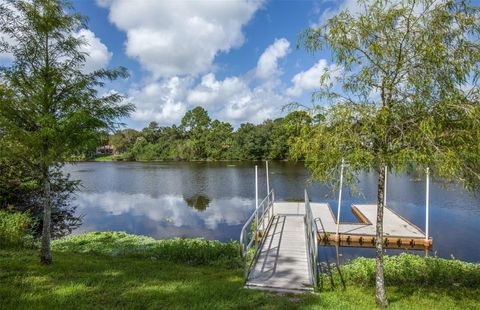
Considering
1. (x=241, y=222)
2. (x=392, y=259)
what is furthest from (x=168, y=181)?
(x=392, y=259)

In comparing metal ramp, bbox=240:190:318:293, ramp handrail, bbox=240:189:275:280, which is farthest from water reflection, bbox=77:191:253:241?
metal ramp, bbox=240:190:318:293

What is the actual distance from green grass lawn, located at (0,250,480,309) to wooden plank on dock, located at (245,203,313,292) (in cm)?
42

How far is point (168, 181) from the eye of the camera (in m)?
32.1

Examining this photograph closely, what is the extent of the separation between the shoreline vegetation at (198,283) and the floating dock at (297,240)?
48 centimetres

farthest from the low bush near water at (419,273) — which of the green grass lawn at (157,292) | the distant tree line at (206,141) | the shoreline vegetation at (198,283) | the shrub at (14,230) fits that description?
the distant tree line at (206,141)

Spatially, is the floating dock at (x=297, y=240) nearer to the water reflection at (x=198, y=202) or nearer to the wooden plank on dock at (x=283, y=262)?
the wooden plank on dock at (x=283, y=262)

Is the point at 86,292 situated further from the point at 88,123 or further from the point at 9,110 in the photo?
the point at 9,110

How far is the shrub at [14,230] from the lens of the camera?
905 centimetres

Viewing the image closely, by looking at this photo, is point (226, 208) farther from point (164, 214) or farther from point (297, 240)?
point (297, 240)

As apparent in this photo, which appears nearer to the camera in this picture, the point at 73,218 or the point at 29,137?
the point at 29,137

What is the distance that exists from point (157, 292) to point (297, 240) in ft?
16.1

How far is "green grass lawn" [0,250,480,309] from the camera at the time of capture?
4340mm

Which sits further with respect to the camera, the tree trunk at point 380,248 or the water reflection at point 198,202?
the water reflection at point 198,202

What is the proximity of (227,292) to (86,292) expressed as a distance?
7.49 feet
